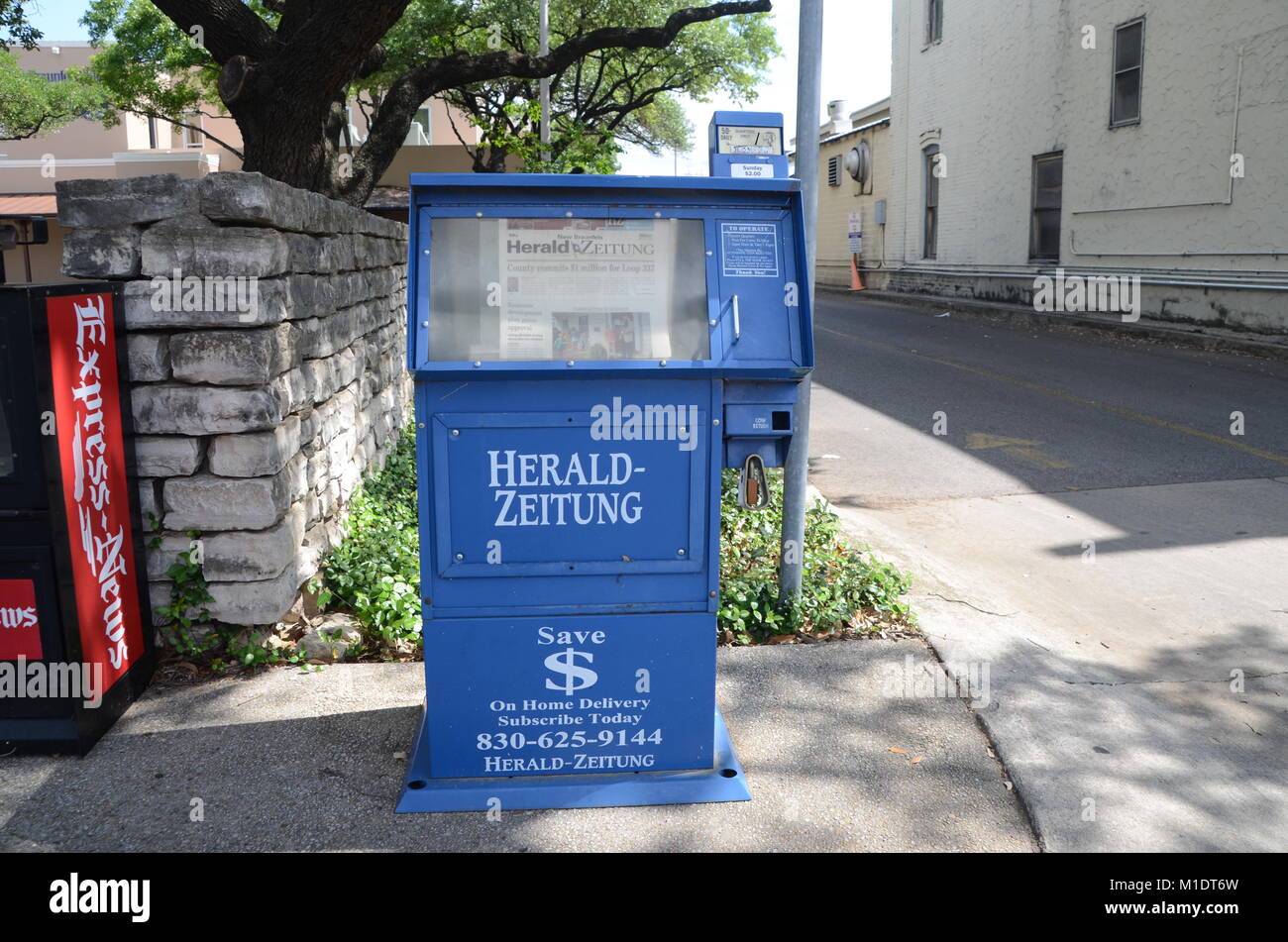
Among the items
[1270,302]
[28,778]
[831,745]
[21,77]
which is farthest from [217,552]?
[21,77]

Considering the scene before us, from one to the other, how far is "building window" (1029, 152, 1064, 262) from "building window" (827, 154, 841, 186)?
38.7 ft

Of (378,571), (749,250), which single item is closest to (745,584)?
(378,571)

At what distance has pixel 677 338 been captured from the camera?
10.6ft

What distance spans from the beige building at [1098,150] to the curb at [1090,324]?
1.19 ft

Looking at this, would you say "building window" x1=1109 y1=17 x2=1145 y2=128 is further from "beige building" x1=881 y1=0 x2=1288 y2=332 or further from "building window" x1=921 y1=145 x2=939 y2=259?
"building window" x1=921 y1=145 x2=939 y2=259

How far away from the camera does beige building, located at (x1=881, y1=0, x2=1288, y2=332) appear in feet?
46.1

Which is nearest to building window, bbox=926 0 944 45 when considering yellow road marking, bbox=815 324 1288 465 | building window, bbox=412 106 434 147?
yellow road marking, bbox=815 324 1288 465

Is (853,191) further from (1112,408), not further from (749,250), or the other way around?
(749,250)

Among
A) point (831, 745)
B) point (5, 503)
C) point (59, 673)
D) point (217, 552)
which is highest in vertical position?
point (5, 503)

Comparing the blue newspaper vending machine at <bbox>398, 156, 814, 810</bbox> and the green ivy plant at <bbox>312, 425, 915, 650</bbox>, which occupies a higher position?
the blue newspaper vending machine at <bbox>398, 156, 814, 810</bbox>

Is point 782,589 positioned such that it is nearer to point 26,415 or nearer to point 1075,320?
point 26,415

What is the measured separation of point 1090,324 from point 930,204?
8.62m

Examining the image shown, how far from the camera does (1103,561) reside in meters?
5.96

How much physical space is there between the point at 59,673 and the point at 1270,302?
14.5 metres
